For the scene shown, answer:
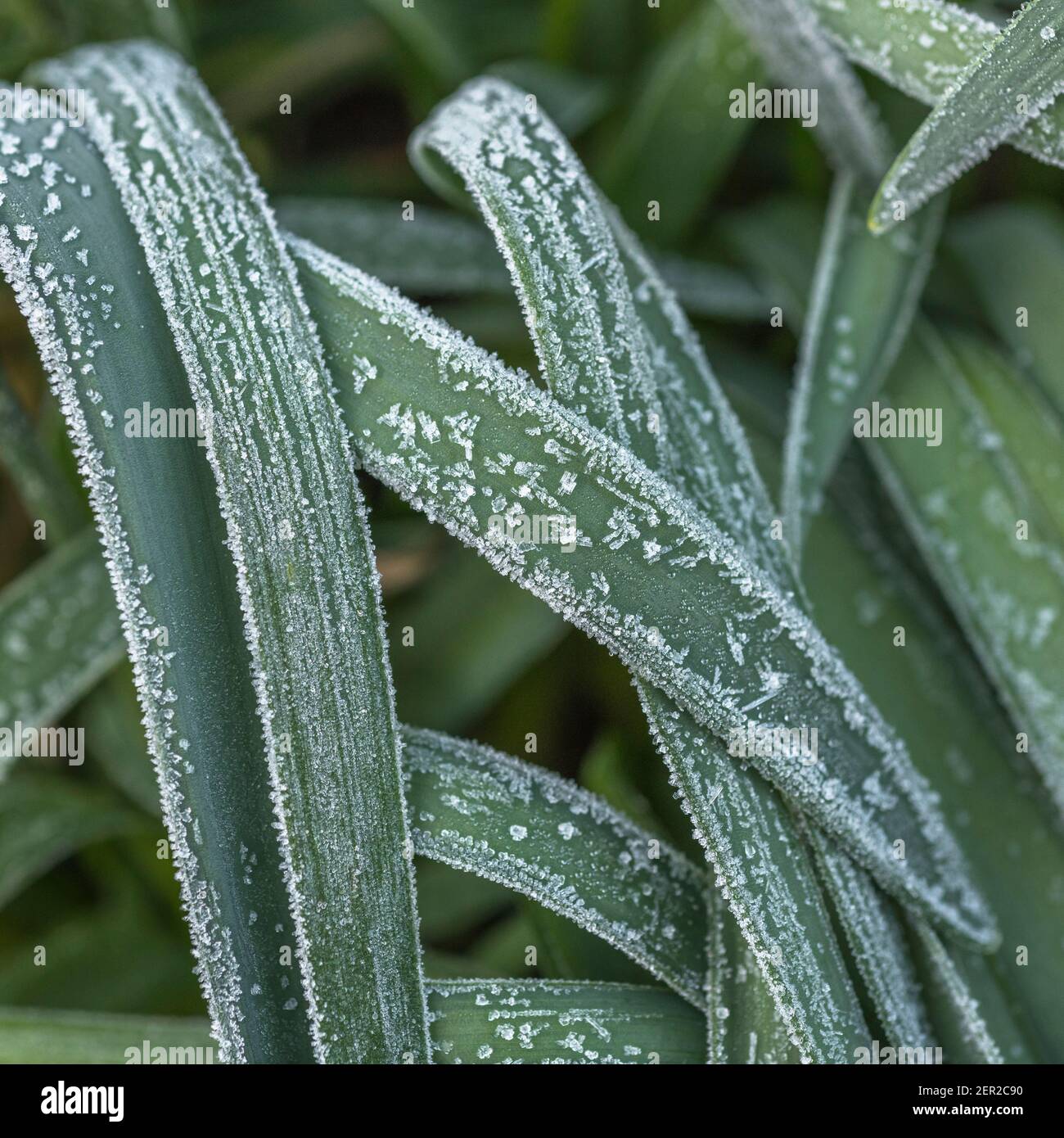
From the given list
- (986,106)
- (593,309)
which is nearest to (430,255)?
(593,309)

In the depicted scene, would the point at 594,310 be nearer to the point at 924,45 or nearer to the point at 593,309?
the point at 593,309

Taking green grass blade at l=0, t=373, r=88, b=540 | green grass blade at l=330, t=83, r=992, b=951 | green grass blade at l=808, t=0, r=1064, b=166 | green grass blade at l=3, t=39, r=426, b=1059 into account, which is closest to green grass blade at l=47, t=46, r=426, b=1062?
green grass blade at l=3, t=39, r=426, b=1059

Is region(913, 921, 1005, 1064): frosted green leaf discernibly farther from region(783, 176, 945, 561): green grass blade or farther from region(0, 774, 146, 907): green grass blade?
region(0, 774, 146, 907): green grass blade

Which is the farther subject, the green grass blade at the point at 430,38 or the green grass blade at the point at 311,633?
the green grass blade at the point at 430,38

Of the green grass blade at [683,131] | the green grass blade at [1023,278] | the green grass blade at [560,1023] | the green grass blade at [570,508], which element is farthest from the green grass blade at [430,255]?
the green grass blade at [560,1023]

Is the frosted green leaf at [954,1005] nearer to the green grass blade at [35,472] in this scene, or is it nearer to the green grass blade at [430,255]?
the green grass blade at [430,255]
